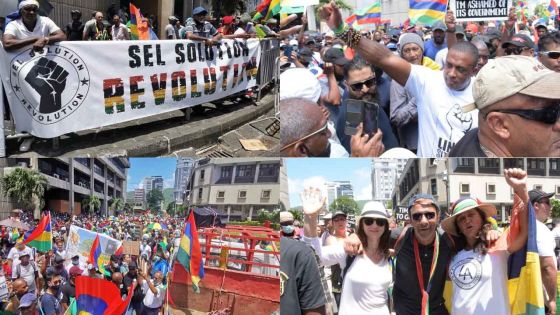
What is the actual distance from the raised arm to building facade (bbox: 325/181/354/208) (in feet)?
2.31

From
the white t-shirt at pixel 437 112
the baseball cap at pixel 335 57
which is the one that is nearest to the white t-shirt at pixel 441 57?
the white t-shirt at pixel 437 112

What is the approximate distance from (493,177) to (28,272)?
3380 millimetres

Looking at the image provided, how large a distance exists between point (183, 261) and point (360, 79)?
1.66 metres

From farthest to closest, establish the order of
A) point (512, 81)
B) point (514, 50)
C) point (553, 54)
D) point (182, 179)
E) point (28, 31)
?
point (28, 31) < point (514, 50) < point (553, 54) < point (182, 179) < point (512, 81)

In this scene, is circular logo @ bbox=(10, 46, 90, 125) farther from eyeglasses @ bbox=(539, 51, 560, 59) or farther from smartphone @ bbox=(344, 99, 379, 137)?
eyeglasses @ bbox=(539, 51, 560, 59)

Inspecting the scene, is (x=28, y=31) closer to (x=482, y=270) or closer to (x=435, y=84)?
(x=435, y=84)

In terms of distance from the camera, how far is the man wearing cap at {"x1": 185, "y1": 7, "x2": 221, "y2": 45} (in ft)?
24.6

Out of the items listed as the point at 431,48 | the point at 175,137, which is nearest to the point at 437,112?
the point at 431,48

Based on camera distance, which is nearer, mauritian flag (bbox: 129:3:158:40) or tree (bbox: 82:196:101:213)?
tree (bbox: 82:196:101:213)

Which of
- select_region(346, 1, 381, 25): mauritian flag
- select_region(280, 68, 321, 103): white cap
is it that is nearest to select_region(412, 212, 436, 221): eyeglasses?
select_region(280, 68, 321, 103): white cap

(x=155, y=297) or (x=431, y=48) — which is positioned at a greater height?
(x=431, y=48)

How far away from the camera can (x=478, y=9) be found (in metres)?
4.38

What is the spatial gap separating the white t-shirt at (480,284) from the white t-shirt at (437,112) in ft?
2.15

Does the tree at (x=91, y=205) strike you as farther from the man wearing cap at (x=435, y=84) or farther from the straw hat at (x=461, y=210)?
the straw hat at (x=461, y=210)
